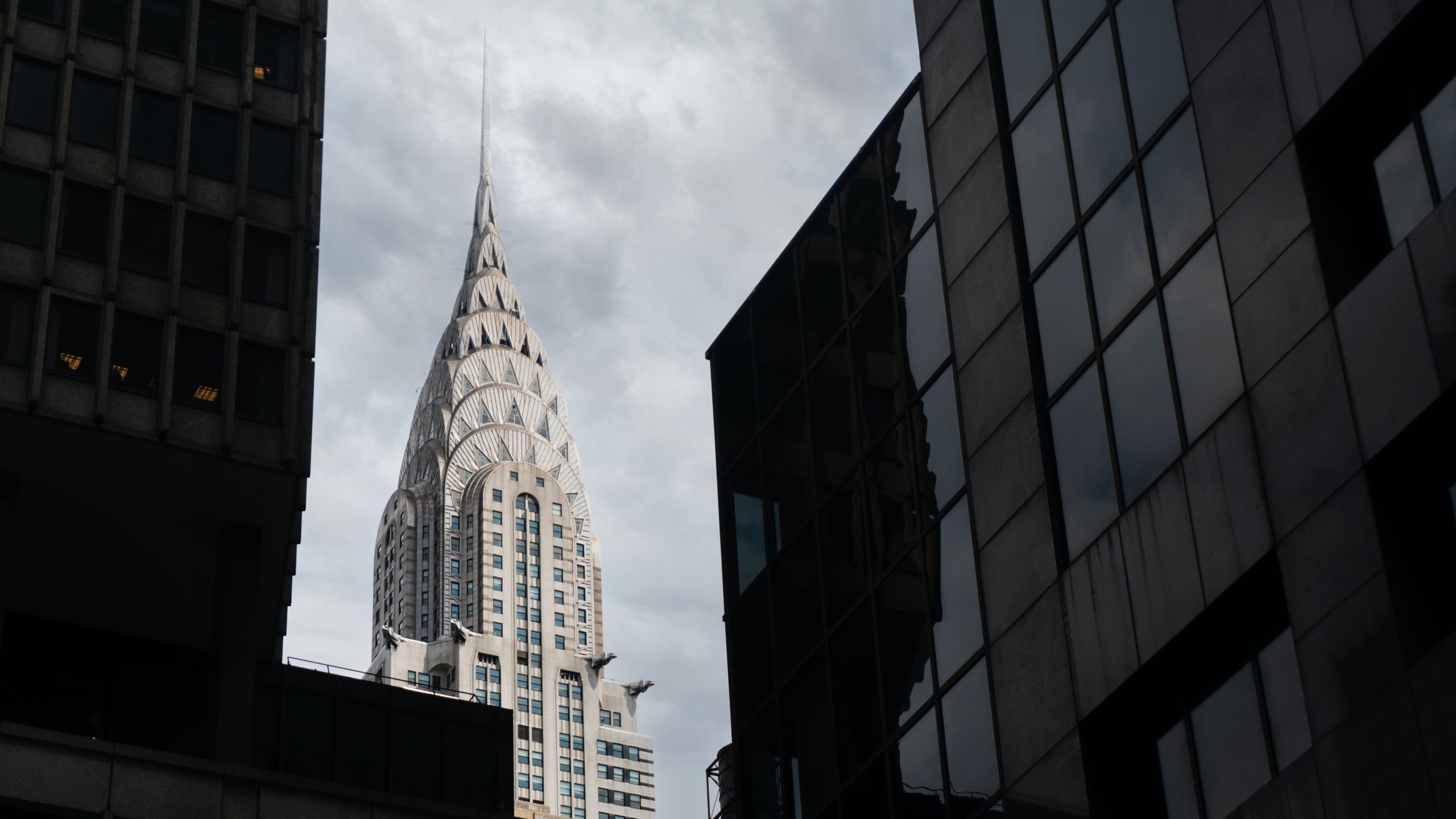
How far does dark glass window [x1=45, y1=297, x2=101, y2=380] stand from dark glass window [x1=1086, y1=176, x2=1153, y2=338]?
Result: 2862 cm

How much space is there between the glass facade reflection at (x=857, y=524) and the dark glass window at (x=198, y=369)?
15314 millimetres

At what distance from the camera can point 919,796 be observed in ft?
99.6

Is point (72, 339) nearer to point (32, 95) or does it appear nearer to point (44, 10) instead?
point (32, 95)

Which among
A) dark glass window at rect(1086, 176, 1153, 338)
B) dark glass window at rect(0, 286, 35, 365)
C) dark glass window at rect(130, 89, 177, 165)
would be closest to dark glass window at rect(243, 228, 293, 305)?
dark glass window at rect(130, 89, 177, 165)

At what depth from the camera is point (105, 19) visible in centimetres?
5141

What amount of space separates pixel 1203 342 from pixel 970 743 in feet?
26.6

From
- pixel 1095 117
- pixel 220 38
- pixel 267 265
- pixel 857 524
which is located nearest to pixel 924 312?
pixel 857 524

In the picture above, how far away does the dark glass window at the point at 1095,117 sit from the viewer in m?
28.2

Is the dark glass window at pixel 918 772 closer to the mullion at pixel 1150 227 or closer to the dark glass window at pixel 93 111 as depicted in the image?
the mullion at pixel 1150 227

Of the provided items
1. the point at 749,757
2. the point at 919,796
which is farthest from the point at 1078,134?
the point at 749,757

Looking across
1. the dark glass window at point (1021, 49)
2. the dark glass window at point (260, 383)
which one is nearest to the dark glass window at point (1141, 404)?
the dark glass window at point (1021, 49)

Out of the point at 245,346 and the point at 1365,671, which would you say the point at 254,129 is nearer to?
the point at 245,346

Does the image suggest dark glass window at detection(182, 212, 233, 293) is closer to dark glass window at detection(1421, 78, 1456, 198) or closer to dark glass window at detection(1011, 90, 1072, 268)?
dark glass window at detection(1011, 90, 1072, 268)

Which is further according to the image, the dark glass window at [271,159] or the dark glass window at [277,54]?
the dark glass window at [277,54]
